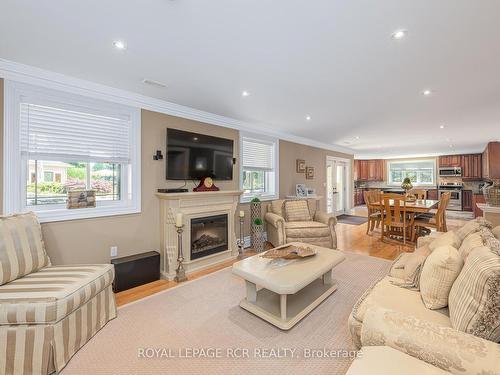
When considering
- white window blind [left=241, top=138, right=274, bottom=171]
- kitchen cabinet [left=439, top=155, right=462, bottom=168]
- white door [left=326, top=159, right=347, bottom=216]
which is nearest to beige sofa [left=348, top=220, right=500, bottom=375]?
white window blind [left=241, top=138, right=274, bottom=171]

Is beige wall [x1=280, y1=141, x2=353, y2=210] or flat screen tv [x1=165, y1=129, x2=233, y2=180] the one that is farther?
beige wall [x1=280, y1=141, x2=353, y2=210]

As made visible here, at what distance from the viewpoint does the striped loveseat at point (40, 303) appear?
1524 millimetres

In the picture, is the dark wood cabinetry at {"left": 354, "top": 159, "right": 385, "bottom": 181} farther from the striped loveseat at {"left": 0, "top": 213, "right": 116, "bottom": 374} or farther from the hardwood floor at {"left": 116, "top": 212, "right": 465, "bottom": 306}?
the striped loveseat at {"left": 0, "top": 213, "right": 116, "bottom": 374}

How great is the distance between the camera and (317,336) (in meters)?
1.93

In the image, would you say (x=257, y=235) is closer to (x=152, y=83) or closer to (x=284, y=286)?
(x=284, y=286)

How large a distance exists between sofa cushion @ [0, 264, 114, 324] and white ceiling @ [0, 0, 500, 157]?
1.89m

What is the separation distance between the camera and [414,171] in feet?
31.4

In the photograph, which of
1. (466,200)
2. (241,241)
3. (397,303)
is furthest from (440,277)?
(466,200)

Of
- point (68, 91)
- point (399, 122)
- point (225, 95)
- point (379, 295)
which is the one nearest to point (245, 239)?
point (225, 95)

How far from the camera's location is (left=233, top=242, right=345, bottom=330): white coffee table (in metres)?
2.00

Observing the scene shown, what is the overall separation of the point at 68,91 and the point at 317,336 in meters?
3.44

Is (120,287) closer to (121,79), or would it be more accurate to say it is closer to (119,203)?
(119,203)

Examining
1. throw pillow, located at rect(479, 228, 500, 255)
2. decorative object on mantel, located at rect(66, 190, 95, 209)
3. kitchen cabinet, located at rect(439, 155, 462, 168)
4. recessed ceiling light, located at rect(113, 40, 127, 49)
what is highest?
recessed ceiling light, located at rect(113, 40, 127, 49)

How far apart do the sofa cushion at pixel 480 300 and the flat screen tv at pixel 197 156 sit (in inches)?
124
